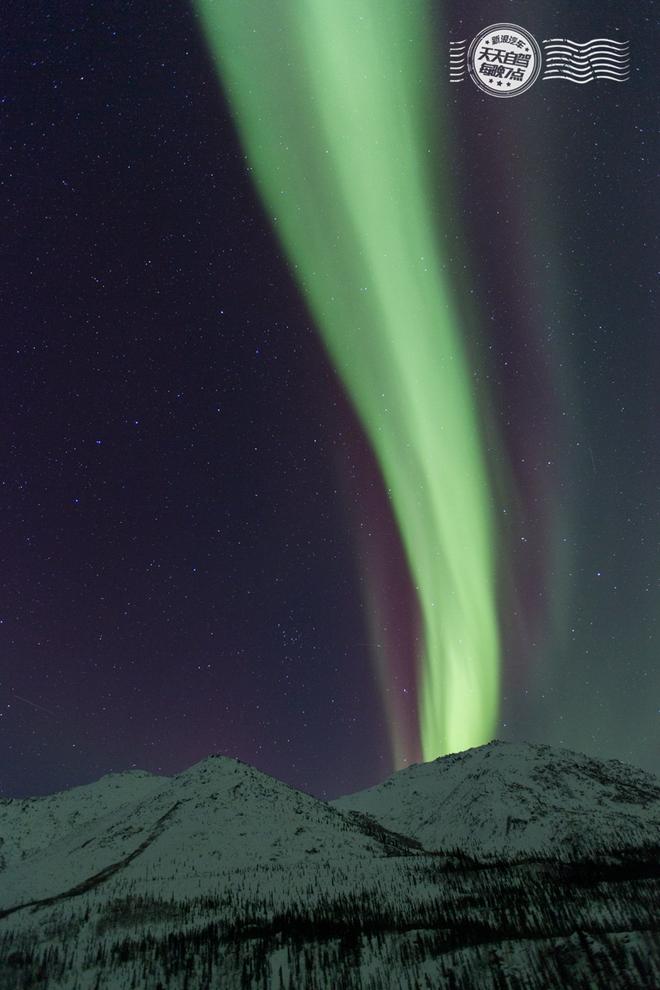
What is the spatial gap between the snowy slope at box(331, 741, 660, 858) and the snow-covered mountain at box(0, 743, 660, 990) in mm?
477

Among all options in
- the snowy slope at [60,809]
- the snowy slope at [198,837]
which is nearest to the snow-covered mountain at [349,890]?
the snowy slope at [198,837]

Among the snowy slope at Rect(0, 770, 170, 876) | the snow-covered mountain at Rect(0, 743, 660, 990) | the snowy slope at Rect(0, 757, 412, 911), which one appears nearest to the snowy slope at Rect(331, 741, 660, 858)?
the snow-covered mountain at Rect(0, 743, 660, 990)

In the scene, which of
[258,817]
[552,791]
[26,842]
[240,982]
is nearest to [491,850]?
[552,791]

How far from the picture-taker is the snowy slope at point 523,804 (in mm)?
108438

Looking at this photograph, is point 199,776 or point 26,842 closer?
point 199,776

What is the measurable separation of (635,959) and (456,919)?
20.9 m

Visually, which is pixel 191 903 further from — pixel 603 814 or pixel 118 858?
pixel 603 814

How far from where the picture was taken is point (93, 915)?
8569 centimetres

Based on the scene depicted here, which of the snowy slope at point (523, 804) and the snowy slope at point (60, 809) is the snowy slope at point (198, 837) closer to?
the snowy slope at point (60, 809)

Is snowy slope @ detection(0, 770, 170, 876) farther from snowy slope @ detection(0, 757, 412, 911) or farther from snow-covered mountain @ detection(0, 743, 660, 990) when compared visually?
snowy slope @ detection(0, 757, 412, 911)

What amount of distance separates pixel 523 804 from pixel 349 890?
4405 cm

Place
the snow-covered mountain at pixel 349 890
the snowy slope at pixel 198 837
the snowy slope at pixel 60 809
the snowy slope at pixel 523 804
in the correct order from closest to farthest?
the snow-covered mountain at pixel 349 890 < the snowy slope at pixel 198 837 < the snowy slope at pixel 523 804 < the snowy slope at pixel 60 809

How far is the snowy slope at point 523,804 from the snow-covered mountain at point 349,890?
48 centimetres

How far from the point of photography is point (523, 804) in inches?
4722
